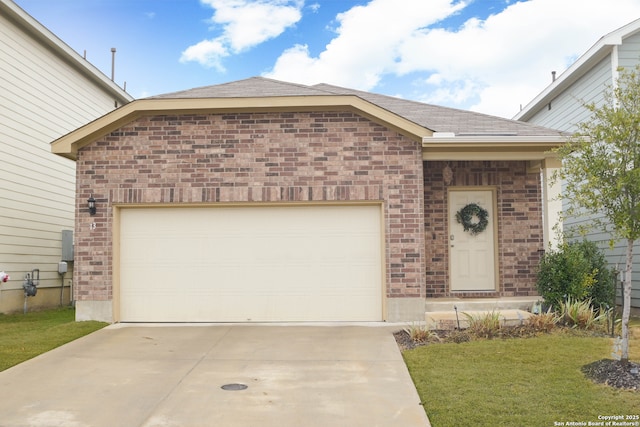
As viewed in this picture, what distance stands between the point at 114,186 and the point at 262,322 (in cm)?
341

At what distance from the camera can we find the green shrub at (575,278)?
935cm

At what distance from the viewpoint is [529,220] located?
1084 cm

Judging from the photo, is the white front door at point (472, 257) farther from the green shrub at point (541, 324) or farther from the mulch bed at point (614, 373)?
the mulch bed at point (614, 373)

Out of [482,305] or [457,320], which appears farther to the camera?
[482,305]

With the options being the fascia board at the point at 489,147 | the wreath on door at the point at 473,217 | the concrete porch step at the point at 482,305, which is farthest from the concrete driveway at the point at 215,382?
the fascia board at the point at 489,147

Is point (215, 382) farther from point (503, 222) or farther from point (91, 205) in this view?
point (503, 222)

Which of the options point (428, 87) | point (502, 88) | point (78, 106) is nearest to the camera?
point (78, 106)

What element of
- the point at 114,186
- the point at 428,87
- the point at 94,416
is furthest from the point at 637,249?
the point at 428,87

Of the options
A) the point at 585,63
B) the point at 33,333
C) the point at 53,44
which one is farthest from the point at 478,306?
the point at 53,44

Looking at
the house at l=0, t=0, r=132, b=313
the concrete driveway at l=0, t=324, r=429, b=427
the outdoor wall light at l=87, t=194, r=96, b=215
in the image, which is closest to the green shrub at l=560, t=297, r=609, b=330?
the concrete driveway at l=0, t=324, r=429, b=427

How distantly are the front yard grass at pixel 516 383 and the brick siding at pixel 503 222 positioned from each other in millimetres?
2824

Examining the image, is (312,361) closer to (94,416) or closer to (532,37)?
(94,416)

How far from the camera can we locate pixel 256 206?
10.0 m

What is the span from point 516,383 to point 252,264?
5244mm
